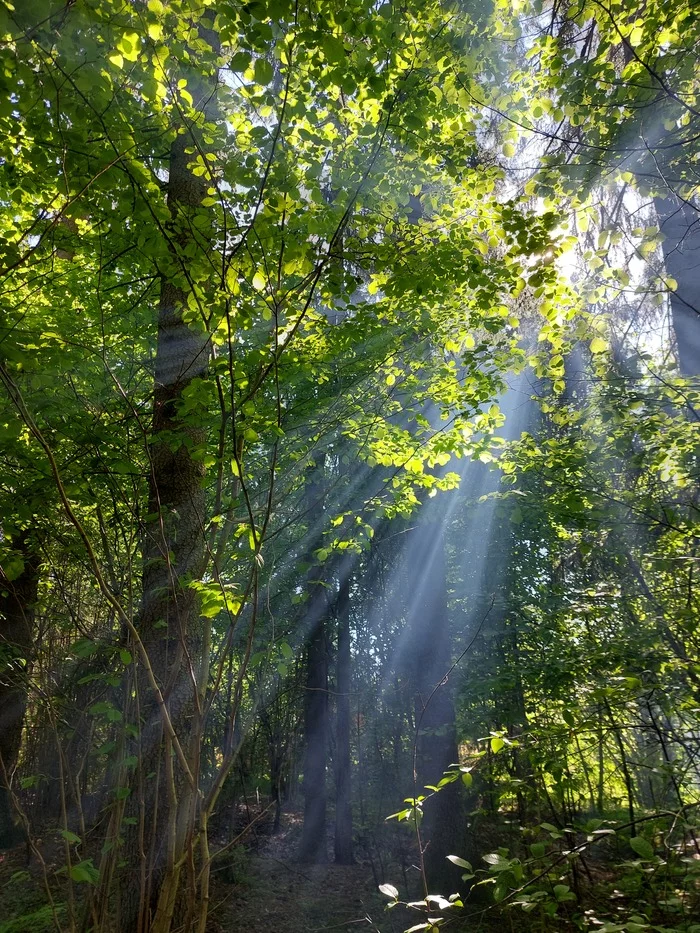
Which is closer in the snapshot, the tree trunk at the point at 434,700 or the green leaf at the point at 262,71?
the green leaf at the point at 262,71

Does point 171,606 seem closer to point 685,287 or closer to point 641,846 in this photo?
point 641,846

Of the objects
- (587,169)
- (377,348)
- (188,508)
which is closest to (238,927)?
(188,508)

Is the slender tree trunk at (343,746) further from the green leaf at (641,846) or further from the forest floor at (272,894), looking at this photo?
the green leaf at (641,846)

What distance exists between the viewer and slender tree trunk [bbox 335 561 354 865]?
916 cm

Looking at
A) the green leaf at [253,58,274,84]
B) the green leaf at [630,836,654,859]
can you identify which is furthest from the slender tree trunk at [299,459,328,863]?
the green leaf at [253,58,274,84]

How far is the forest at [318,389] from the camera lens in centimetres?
221

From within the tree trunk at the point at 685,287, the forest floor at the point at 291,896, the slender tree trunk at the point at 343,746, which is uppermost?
the tree trunk at the point at 685,287

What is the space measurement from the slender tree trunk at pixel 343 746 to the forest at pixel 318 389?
50.1 inches

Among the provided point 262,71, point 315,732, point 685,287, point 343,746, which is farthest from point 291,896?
point 262,71

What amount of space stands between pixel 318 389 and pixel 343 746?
23.2ft

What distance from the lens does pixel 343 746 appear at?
31.5 feet

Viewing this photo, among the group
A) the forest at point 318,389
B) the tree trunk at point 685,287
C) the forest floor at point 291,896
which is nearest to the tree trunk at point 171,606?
the forest at point 318,389

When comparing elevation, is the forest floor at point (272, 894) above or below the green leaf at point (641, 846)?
below

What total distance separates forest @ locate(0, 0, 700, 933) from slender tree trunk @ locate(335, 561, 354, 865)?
1273 millimetres
